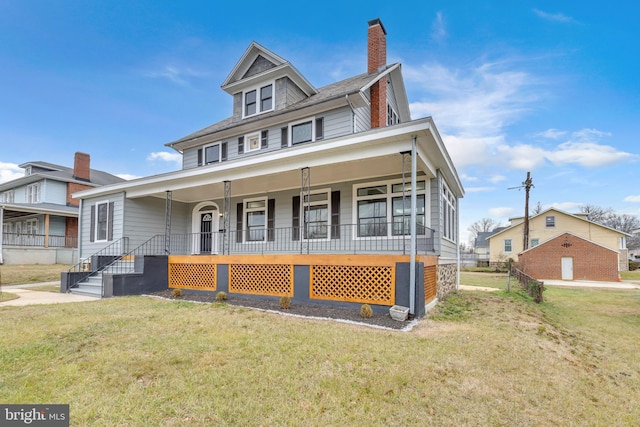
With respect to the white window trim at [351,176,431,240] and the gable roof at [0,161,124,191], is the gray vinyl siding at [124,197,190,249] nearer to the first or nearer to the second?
the white window trim at [351,176,431,240]

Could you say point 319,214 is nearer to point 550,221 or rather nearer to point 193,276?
point 193,276

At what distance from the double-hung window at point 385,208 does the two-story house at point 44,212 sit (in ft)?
67.7

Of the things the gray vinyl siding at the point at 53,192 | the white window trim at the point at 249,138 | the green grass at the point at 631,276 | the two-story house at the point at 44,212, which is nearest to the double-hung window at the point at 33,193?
the two-story house at the point at 44,212

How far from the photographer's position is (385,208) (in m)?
9.75

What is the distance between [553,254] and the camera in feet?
82.5

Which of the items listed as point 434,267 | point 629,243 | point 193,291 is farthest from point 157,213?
point 629,243

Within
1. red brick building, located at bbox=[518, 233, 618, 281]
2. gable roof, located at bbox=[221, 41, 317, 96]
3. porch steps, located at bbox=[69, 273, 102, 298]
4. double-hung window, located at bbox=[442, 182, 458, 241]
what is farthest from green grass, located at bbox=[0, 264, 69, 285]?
red brick building, located at bbox=[518, 233, 618, 281]

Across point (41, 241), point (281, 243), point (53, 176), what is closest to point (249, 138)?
point (281, 243)

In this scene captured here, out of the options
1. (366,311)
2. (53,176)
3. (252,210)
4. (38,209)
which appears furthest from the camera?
(53,176)

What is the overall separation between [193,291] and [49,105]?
667 inches

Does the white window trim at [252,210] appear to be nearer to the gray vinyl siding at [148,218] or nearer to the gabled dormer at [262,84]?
the gray vinyl siding at [148,218]

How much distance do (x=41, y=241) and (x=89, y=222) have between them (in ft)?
39.8

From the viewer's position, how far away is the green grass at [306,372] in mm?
2947

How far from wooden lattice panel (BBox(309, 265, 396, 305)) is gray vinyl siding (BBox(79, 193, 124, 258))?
8.65 metres
